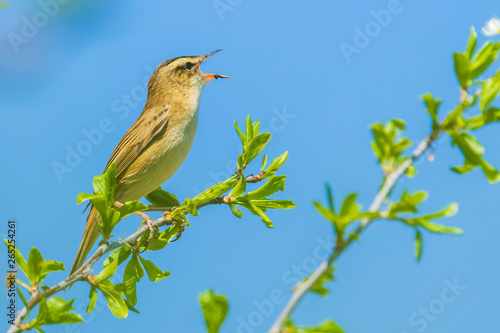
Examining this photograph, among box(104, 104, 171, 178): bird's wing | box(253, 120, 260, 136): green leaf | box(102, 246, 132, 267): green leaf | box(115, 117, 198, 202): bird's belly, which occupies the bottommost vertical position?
box(102, 246, 132, 267): green leaf

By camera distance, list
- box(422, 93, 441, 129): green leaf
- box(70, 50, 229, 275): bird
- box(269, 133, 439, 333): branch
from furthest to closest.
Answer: box(70, 50, 229, 275): bird < box(422, 93, 441, 129): green leaf < box(269, 133, 439, 333): branch

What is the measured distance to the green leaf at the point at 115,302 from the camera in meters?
2.02

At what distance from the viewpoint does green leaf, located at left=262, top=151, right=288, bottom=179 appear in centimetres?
265

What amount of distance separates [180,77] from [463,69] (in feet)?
14.1

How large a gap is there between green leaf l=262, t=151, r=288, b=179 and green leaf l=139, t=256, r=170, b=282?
25.1 inches

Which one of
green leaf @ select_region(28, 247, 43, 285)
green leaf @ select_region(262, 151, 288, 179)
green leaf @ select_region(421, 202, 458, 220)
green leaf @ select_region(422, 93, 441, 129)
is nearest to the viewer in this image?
green leaf @ select_region(421, 202, 458, 220)

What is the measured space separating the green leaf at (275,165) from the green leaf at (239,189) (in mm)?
267

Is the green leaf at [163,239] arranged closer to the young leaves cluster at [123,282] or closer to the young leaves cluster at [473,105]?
the young leaves cluster at [123,282]

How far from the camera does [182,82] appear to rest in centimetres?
535

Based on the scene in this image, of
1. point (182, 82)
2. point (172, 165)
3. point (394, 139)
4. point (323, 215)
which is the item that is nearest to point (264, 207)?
point (394, 139)

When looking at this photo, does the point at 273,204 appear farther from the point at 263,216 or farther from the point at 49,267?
the point at 49,267

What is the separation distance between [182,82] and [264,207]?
3107 millimetres

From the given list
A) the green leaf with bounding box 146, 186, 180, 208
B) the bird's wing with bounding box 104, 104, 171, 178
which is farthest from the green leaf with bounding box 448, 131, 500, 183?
the bird's wing with bounding box 104, 104, 171, 178

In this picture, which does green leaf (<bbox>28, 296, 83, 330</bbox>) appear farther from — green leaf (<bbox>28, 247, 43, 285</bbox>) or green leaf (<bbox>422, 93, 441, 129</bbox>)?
green leaf (<bbox>422, 93, 441, 129</bbox>)
